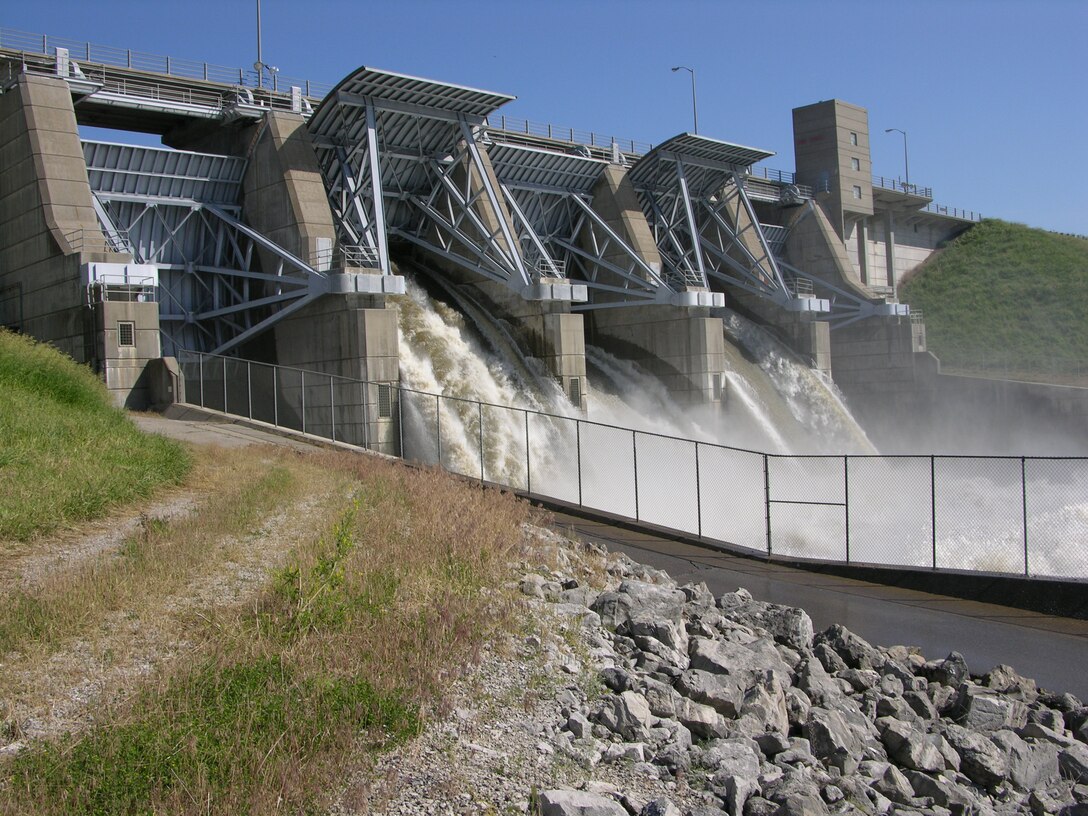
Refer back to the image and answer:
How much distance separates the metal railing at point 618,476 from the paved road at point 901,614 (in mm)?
6989

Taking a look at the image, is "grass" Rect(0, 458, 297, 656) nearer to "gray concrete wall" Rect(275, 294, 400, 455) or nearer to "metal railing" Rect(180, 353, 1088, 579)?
"metal railing" Rect(180, 353, 1088, 579)

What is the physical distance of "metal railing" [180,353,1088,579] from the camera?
2353 centimetres

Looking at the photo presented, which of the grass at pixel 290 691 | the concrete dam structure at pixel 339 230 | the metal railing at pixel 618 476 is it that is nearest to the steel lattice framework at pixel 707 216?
the concrete dam structure at pixel 339 230

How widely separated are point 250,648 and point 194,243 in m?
24.0

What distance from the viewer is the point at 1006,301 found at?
188 ft

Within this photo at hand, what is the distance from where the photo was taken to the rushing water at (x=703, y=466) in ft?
78.4

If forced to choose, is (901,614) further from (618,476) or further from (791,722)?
(618,476)

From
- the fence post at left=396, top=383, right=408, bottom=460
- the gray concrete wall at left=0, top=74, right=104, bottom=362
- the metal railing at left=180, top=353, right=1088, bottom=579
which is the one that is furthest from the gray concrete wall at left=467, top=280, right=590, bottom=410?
the gray concrete wall at left=0, top=74, right=104, bottom=362

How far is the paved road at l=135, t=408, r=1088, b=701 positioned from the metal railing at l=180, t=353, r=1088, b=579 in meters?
6.99

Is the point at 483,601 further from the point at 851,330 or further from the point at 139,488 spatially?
the point at 851,330

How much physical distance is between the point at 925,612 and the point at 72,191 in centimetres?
2200

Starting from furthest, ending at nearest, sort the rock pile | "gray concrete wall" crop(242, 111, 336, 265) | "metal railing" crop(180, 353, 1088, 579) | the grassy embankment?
"gray concrete wall" crop(242, 111, 336, 265) → "metal railing" crop(180, 353, 1088, 579) → the rock pile → the grassy embankment

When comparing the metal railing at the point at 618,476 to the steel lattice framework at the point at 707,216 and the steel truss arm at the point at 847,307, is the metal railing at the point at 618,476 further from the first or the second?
the steel truss arm at the point at 847,307

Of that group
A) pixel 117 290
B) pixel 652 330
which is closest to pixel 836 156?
pixel 652 330
